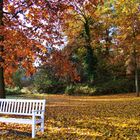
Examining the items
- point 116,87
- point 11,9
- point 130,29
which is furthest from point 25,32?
point 116,87

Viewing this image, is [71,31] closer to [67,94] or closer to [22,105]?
[67,94]

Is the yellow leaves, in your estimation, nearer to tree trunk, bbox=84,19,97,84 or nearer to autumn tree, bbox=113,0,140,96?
autumn tree, bbox=113,0,140,96

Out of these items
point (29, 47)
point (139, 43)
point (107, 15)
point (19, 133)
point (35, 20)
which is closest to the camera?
point (19, 133)

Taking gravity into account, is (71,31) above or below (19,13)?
above

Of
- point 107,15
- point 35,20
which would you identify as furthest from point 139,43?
point 35,20

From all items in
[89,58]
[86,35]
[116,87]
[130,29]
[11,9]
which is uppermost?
[86,35]

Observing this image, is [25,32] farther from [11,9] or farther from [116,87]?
[116,87]

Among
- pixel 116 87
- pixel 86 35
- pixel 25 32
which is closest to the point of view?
pixel 25 32

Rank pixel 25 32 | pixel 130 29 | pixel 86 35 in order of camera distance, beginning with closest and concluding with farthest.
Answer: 1. pixel 25 32
2. pixel 130 29
3. pixel 86 35

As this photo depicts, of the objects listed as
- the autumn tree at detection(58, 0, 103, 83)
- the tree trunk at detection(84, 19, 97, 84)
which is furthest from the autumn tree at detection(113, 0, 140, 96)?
the tree trunk at detection(84, 19, 97, 84)

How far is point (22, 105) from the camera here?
1216 cm

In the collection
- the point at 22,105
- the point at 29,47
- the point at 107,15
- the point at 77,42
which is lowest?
the point at 22,105

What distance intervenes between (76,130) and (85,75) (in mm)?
32856

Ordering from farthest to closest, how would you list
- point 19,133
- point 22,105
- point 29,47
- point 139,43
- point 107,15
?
1. point 107,15
2. point 139,43
3. point 29,47
4. point 22,105
5. point 19,133
